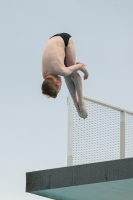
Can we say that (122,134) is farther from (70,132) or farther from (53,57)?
(53,57)

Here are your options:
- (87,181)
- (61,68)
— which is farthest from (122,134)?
(61,68)

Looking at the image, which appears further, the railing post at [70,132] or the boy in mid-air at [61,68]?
the railing post at [70,132]

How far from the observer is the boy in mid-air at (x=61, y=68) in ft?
33.2

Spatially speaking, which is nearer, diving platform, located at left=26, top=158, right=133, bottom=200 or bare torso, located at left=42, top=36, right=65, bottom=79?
bare torso, located at left=42, top=36, right=65, bottom=79

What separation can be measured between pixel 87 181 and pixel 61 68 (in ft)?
5.62

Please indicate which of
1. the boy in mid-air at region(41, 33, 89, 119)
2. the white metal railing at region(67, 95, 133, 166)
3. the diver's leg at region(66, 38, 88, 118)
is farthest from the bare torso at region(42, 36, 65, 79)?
the white metal railing at region(67, 95, 133, 166)

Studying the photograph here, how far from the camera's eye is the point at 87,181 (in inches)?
421

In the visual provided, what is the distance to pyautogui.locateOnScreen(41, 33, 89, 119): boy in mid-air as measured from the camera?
398 inches

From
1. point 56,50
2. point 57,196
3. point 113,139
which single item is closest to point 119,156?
point 113,139

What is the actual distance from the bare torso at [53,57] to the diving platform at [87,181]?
1.51 m

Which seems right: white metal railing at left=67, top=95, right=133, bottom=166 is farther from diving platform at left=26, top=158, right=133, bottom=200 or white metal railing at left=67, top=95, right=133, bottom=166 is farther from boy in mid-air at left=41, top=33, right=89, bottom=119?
boy in mid-air at left=41, top=33, right=89, bottom=119

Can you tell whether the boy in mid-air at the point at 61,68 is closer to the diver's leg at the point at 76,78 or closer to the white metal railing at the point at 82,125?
the diver's leg at the point at 76,78

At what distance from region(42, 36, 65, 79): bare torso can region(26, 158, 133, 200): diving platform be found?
1.51m

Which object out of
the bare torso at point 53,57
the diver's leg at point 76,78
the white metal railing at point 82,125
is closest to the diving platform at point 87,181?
the white metal railing at point 82,125
